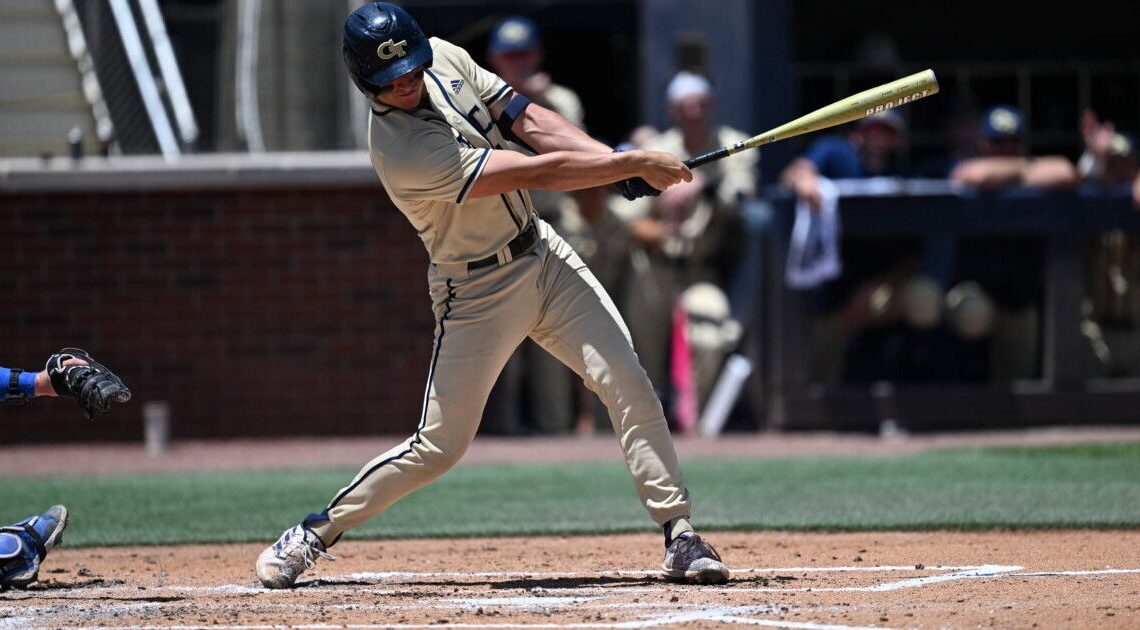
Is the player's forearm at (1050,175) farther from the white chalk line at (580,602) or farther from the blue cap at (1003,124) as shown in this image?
the white chalk line at (580,602)

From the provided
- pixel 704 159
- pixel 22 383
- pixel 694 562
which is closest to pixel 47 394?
pixel 22 383

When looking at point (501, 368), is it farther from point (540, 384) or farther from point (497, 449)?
point (540, 384)

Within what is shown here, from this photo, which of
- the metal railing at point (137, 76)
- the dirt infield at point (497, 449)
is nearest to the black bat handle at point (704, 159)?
the dirt infield at point (497, 449)

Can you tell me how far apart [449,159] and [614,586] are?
149 centimetres

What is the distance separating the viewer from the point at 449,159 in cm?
522

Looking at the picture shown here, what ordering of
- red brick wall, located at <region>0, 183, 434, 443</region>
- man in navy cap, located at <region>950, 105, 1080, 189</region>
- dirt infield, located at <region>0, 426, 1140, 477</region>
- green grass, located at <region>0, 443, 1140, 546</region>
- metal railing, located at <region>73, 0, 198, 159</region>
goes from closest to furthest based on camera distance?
green grass, located at <region>0, 443, 1140, 546</region>, dirt infield, located at <region>0, 426, 1140, 477</region>, man in navy cap, located at <region>950, 105, 1080, 189</region>, red brick wall, located at <region>0, 183, 434, 443</region>, metal railing, located at <region>73, 0, 198, 159</region>

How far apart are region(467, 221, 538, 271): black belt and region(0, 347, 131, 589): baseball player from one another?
117 cm

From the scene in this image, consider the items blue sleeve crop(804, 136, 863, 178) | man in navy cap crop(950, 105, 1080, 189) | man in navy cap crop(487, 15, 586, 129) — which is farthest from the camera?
blue sleeve crop(804, 136, 863, 178)

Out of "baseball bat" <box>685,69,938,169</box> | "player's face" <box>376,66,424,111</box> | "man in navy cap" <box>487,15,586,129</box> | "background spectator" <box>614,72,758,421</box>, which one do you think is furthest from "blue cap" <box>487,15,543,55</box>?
"player's face" <box>376,66,424,111</box>

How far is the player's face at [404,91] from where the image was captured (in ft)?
17.2

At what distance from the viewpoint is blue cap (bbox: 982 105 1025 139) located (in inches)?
423

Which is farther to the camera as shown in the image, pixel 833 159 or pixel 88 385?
pixel 833 159

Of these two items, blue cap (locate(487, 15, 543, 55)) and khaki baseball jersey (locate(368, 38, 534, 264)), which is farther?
blue cap (locate(487, 15, 543, 55))

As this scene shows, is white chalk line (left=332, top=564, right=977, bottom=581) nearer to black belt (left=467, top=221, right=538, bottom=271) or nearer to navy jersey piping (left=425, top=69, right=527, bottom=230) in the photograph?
black belt (left=467, top=221, right=538, bottom=271)
